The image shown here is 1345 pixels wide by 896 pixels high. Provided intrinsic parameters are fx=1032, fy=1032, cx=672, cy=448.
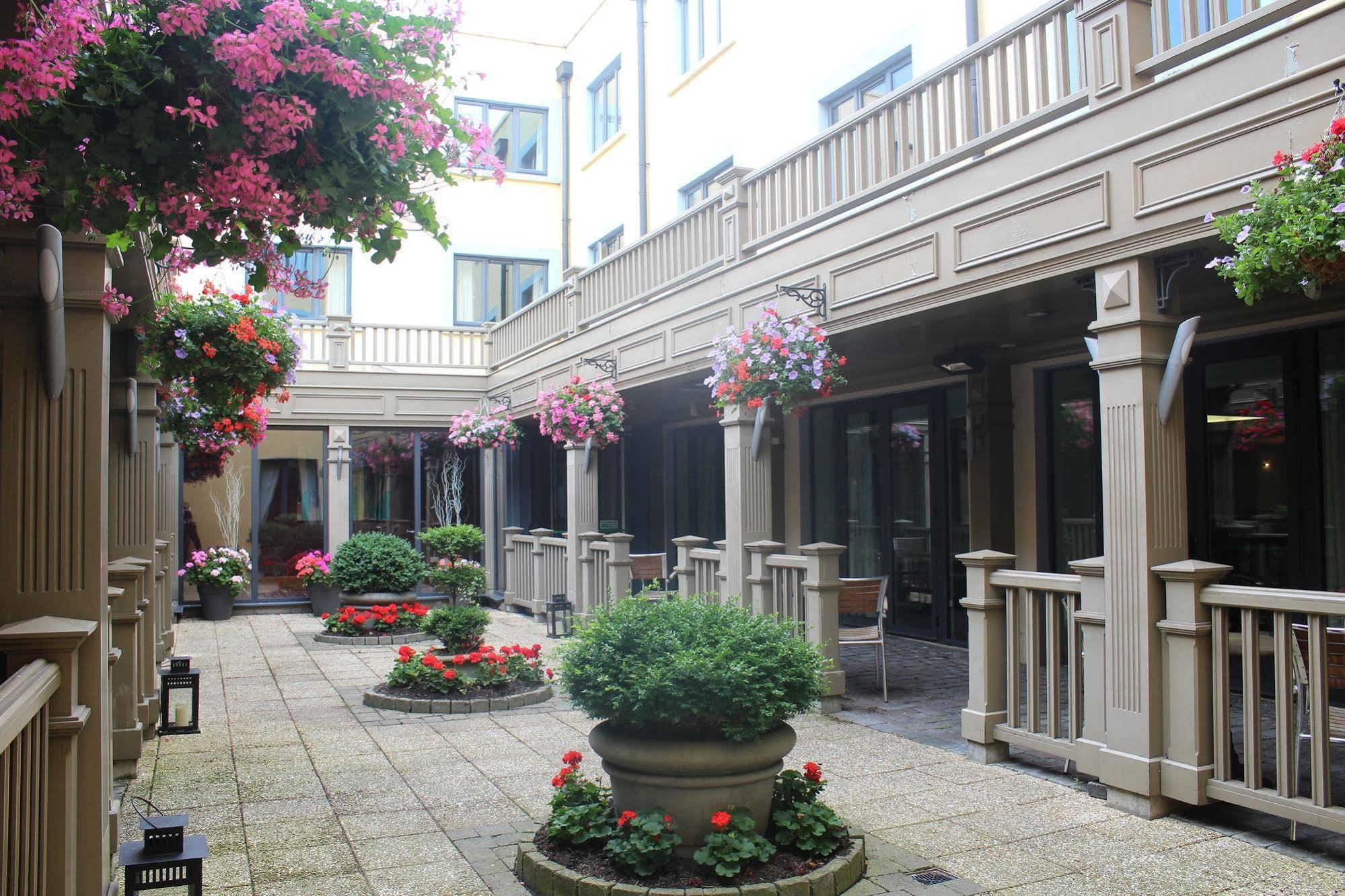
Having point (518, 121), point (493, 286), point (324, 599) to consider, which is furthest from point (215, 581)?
point (518, 121)

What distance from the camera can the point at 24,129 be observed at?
106 inches

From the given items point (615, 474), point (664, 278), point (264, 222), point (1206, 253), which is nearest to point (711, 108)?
point (664, 278)

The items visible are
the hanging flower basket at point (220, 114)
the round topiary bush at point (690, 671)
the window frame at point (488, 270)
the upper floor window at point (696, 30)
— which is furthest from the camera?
the window frame at point (488, 270)

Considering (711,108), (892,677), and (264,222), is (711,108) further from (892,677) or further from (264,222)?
(264,222)

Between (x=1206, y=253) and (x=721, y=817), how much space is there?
3564mm

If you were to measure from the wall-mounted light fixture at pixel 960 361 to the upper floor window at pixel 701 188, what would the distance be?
4.68m

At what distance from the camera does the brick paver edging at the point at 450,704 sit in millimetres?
7676

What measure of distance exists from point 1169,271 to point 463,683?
5609 mm

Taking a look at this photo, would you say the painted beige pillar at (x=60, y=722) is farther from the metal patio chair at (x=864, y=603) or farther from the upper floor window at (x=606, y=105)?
the upper floor window at (x=606, y=105)

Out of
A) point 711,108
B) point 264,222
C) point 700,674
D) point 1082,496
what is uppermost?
point 711,108

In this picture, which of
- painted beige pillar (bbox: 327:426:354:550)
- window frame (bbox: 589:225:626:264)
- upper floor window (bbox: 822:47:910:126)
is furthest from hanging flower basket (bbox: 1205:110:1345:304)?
painted beige pillar (bbox: 327:426:354:550)

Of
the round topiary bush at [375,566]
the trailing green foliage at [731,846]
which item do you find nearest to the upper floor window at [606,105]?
the round topiary bush at [375,566]

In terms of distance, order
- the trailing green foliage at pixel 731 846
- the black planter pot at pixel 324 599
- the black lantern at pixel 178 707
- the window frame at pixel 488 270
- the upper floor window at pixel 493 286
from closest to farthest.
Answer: the trailing green foliage at pixel 731 846
the black lantern at pixel 178 707
the black planter pot at pixel 324 599
the window frame at pixel 488 270
the upper floor window at pixel 493 286

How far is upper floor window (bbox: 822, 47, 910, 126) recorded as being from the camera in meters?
9.83
